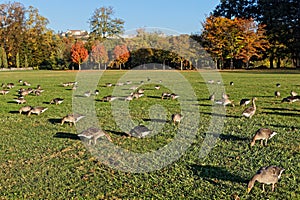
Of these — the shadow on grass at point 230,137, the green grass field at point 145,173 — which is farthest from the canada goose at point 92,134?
the shadow on grass at point 230,137

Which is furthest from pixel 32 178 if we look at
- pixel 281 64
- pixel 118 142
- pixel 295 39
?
pixel 281 64

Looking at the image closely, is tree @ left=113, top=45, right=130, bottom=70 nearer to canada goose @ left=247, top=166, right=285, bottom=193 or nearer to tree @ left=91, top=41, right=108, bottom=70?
tree @ left=91, top=41, right=108, bottom=70

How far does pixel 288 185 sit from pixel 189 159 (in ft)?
6.58

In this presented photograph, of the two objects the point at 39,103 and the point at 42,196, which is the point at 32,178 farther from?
the point at 39,103

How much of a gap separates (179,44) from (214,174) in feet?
141

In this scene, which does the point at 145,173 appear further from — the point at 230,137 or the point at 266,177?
the point at 230,137

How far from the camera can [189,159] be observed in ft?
22.7

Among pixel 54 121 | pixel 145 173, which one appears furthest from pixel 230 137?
pixel 54 121

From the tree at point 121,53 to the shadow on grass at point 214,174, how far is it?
49.9m

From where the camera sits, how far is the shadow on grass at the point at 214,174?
578 cm

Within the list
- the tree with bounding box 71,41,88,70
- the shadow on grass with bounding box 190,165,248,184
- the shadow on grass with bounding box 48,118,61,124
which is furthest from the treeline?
the shadow on grass with bounding box 190,165,248,184

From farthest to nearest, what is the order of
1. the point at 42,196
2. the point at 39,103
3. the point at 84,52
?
the point at 84,52
the point at 39,103
the point at 42,196

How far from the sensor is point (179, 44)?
157ft

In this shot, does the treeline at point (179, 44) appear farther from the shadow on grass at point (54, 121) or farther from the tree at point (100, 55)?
the shadow on grass at point (54, 121)
